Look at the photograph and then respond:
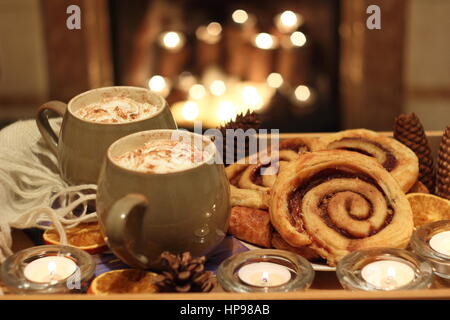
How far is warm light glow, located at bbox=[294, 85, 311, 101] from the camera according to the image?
2008mm

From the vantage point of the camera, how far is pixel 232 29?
2018 mm

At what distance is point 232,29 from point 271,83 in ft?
0.66

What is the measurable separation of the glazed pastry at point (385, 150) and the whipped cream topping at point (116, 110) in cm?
24

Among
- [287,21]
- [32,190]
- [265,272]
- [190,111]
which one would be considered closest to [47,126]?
[32,190]

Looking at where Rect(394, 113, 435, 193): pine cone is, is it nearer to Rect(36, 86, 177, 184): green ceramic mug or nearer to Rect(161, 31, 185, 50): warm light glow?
Rect(36, 86, 177, 184): green ceramic mug

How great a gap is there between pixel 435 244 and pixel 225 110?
52.7 inches

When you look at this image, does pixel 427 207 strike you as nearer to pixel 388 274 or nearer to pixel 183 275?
pixel 388 274

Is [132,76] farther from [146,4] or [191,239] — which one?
[191,239]

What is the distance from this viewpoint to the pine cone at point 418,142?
2.83ft

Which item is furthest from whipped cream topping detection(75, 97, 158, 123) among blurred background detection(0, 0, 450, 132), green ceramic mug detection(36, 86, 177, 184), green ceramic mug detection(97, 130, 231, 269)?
blurred background detection(0, 0, 450, 132)

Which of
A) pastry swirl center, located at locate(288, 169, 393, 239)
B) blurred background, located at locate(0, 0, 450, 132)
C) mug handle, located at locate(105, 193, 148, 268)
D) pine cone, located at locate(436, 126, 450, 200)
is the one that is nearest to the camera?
mug handle, located at locate(105, 193, 148, 268)

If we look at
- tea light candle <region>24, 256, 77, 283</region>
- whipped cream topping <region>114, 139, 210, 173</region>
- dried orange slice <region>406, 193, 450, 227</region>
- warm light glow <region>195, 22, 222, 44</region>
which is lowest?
tea light candle <region>24, 256, 77, 283</region>

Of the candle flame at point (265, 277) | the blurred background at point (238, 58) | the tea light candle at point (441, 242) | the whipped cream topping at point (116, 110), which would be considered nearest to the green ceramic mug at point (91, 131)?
the whipped cream topping at point (116, 110)

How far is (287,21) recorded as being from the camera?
199 cm
